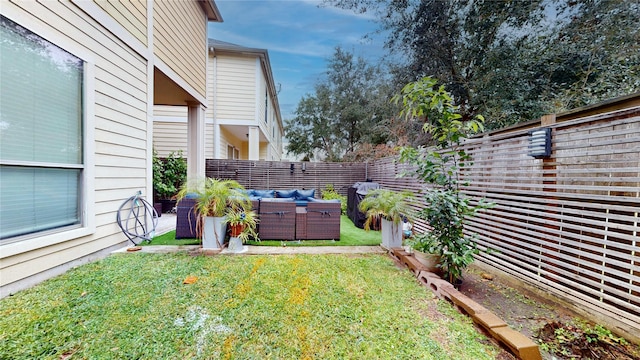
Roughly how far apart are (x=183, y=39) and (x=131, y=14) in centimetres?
172

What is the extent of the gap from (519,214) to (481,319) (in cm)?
159

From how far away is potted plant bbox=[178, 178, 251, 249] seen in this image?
12.1ft

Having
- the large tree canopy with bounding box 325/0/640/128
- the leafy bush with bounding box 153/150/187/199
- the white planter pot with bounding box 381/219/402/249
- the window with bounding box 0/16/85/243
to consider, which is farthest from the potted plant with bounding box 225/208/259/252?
the large tree canopy with bounding box 325/0/640/128

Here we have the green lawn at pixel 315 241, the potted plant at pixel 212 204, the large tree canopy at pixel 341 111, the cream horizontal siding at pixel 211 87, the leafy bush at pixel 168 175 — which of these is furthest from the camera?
the large tree canopy at pixel 341 111

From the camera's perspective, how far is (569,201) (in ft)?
7.64

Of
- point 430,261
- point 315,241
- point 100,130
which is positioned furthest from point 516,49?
point 100,130

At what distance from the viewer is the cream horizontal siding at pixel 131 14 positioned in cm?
337

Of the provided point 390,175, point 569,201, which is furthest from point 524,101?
point 569,201

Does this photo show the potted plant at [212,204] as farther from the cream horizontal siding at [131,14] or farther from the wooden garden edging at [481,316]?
the wooden garden edging at [481,316]

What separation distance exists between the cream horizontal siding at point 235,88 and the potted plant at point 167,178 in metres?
2.39

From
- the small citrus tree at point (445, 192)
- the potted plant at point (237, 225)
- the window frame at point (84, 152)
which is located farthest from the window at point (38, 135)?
the small citrus tree at point (445, 192)

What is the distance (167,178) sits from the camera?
24.2 ft

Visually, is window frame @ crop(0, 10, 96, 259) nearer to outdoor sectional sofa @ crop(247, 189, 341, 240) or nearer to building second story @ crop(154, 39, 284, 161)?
outdoor sectional sofa @ crop(247, 189, 341, 240)

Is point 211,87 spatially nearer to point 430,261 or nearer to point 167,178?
point 167,178
